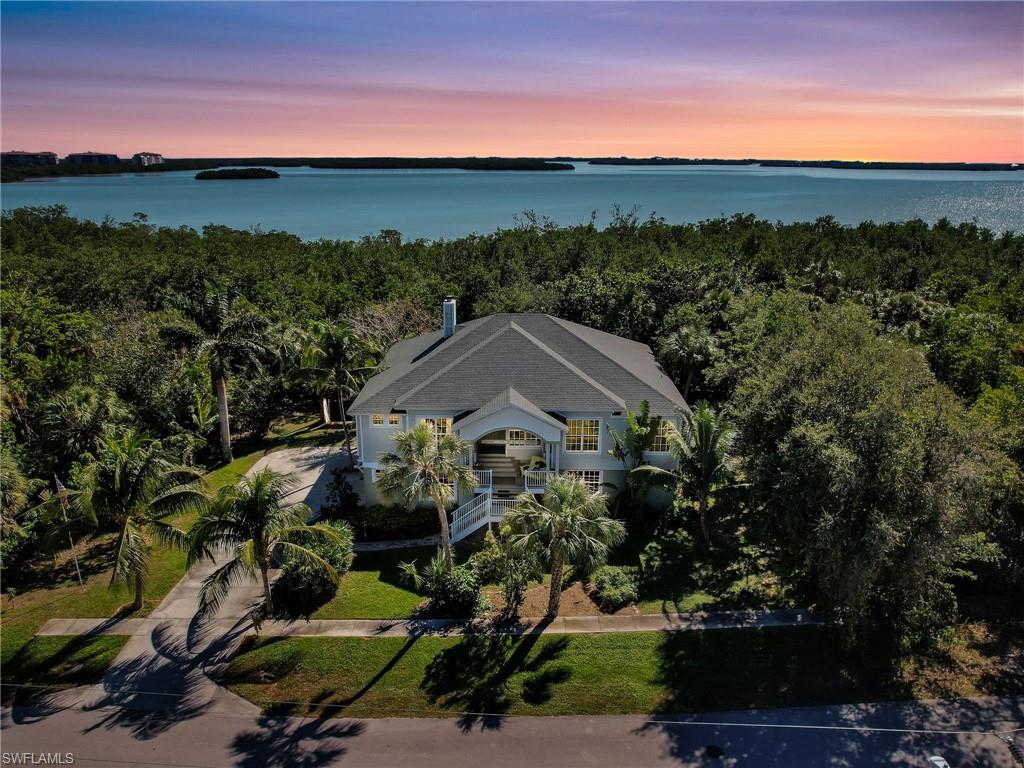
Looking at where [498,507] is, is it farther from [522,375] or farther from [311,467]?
[311,467]

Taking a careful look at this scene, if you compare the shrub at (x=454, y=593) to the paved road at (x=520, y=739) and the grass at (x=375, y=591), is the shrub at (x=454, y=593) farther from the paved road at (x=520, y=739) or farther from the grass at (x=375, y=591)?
the paved road at (x=520, y=739)

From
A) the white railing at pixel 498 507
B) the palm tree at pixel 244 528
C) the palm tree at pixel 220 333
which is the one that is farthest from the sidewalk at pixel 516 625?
the palm tree at pixel 220 333

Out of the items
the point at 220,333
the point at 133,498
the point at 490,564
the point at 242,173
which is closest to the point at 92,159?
the point at 220,333

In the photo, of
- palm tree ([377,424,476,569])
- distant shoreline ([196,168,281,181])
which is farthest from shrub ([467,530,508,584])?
distant shoreline ([196,168,281,181])

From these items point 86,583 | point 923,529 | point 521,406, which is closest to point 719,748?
point 923,529

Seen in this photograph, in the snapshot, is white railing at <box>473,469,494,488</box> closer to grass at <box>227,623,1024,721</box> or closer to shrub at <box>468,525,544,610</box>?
shrub at <box>468,525,544,610</box>

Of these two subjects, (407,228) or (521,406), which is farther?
(407,228)

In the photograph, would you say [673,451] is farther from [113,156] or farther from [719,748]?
[113,156]
